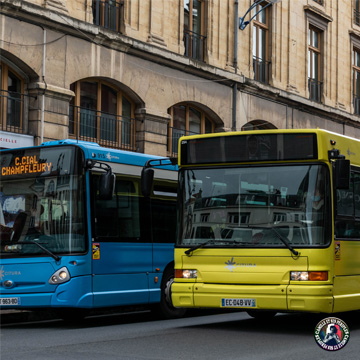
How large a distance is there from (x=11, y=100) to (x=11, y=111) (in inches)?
→ 10.8

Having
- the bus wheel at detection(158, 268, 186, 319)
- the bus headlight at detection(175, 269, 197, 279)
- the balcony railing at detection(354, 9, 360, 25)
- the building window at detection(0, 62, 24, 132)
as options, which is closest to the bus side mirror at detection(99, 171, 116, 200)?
the bus headlight at detection(175, 269, 197, 279)

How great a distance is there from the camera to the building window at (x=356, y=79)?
3772 centimetres

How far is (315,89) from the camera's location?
113 ft

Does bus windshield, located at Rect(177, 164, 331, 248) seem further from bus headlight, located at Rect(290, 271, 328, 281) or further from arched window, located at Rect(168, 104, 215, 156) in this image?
arched window, located at Rect(168, 104, 215, 156)

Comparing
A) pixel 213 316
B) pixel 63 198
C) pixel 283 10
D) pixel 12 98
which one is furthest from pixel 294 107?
pixel 63 198

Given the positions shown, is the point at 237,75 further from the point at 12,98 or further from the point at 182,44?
the point at 12,98

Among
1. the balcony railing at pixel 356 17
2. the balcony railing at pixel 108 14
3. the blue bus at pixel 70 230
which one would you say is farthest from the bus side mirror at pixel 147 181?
the balcony railing at pixel 356 17

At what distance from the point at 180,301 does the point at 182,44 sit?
625 inches

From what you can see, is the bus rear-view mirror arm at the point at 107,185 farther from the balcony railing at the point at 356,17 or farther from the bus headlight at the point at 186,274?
the balcony railing at the point at 356,17

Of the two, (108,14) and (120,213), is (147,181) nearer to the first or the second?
(120,213)

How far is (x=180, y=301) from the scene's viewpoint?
1110cm

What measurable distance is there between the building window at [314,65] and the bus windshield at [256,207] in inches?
928

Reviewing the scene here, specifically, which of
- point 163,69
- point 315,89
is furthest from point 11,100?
point 315,89

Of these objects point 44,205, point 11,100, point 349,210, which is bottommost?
point 349,210
